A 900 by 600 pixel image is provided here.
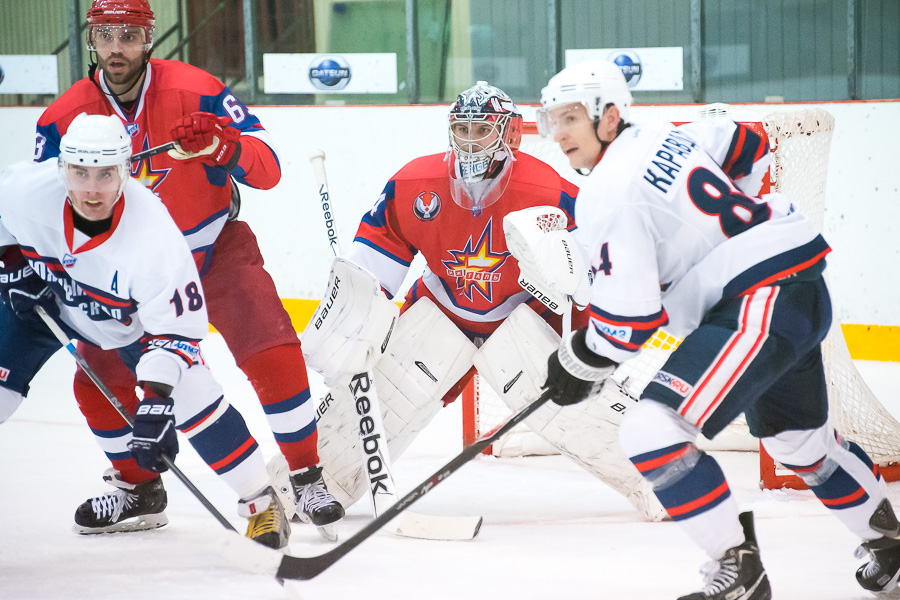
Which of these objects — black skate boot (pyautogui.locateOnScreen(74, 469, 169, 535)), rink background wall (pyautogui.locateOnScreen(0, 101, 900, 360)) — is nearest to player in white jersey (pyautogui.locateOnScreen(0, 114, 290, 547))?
black skate boot (pyautogui.locateOnScreen(74, 469, 169, 535))

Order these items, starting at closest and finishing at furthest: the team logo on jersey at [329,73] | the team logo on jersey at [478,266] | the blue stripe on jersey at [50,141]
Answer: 1. the blue stripe on jersey at [50,141]
2. the team logo on jersey at [478,266]
3. the team logo on jersey at [329,73]

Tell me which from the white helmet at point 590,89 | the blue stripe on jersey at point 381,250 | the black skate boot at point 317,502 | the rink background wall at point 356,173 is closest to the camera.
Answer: the white helmet at point 590,89

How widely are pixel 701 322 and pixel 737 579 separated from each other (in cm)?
45

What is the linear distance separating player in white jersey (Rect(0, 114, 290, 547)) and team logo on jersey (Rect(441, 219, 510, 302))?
0.71m

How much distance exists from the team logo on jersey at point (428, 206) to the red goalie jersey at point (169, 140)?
362mm

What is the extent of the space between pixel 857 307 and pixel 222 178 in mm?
3288

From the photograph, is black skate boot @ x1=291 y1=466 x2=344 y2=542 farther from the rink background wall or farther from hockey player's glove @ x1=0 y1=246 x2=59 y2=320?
the rink background wall

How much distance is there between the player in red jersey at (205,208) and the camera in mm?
2492

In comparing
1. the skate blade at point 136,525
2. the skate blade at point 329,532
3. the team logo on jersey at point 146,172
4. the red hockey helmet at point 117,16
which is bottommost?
the skate blade at point 136,525

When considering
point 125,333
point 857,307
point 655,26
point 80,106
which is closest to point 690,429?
point 125,333

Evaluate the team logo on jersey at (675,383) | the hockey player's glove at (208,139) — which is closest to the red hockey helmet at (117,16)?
the hockey player's glove at (208,139)

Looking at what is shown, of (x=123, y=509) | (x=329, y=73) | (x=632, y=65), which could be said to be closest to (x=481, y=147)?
(x=123, y=509)

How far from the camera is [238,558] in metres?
1.94

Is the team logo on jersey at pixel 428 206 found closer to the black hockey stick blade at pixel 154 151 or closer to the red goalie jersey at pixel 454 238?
the red goalie jersey at pixel 454 238
